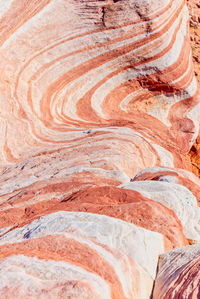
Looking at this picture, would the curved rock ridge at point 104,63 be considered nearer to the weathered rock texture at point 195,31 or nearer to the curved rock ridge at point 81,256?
the weathered rock texture at point 195,31

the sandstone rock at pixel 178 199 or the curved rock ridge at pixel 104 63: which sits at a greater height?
the curved rock ridge at pixel 104 63

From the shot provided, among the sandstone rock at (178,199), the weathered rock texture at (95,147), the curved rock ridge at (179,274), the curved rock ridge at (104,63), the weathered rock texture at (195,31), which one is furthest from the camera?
the weathered rock texture at (195,31)

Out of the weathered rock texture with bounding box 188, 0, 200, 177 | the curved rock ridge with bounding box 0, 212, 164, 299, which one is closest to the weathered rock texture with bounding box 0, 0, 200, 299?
the curved rock ridge with bounding box 0, 212, 164, 299

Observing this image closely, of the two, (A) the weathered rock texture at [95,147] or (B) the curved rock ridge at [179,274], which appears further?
(A) the weathered rock texture at [95,147]

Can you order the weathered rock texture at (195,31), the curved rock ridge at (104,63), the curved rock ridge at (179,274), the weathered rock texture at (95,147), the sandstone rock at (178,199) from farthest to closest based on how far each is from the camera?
the weathered rock texture at (195,31) → the curved rock ridge at (104,63) → the sandstone rock at (178,199) → the weathered rock texture at (95,147) → the curved rock ridge at (179,274)

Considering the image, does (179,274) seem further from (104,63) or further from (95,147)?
(104,63)

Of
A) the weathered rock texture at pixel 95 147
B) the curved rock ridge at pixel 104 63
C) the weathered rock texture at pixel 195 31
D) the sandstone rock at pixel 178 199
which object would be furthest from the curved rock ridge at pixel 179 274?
the weathered rock texture at pixel 195 31

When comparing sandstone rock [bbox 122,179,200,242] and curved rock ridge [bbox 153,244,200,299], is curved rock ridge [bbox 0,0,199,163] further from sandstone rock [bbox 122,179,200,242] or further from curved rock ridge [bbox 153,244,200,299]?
curved rock ridge [bbox 153,244,200,299]
